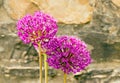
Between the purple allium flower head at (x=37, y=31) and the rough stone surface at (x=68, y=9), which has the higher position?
the rough stone surface at (x=68, y=9)

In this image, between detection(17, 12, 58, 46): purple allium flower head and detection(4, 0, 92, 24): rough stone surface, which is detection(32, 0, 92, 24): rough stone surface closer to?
detection(4, 0, 92, 24): rough stone surface

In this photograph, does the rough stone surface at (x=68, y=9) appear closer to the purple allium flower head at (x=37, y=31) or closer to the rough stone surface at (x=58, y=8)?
the rough stone surface at (x=58, y=8)

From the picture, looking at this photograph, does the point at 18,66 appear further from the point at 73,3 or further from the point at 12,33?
the point at 73,3

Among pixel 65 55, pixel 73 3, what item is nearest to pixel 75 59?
pixel 65 55

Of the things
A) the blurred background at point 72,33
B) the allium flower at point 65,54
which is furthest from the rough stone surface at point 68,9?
the allium flower at point 65,54

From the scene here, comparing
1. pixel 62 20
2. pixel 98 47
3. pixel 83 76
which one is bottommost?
pixel 83 76
